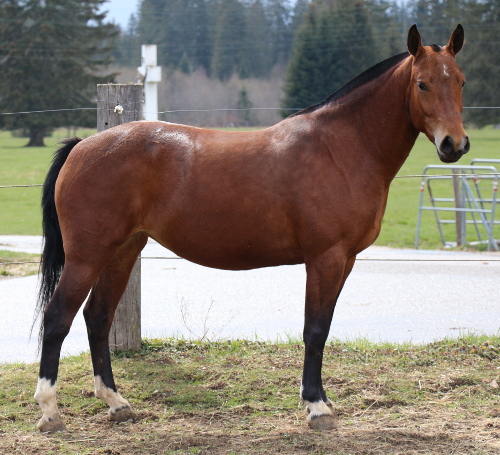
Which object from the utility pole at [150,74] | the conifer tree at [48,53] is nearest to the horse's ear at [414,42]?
the utility pole at [150,74]

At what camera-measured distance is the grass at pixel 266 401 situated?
3420 millimetres

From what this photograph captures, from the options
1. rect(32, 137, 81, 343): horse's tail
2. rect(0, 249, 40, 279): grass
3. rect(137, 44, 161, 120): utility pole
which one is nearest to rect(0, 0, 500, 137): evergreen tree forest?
rect(137, 44, 161, 120): utility pole

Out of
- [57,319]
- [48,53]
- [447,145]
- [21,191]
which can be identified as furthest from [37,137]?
[447,145]

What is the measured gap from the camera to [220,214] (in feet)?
12.2

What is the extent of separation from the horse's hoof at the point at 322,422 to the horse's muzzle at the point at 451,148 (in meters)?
1.57

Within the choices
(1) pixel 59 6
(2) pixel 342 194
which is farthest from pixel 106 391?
(1) pixel 59 6

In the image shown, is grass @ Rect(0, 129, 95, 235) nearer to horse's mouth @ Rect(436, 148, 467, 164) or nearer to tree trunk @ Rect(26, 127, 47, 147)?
tree trunk @ Rect(26, 127, 47, 147)

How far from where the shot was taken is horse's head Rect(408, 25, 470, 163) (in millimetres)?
3268

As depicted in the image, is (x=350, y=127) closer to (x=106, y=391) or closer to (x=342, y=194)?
(x=342, y=194)

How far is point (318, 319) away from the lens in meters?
3.63

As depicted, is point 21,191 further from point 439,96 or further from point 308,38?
point 308,38

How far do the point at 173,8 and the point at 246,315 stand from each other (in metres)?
59.1

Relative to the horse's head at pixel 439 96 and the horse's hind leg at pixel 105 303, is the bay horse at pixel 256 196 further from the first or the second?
the horse's hind leg at pixel 105 303

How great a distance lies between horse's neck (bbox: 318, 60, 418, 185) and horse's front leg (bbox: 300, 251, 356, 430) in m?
0.59
